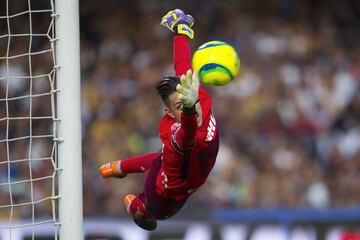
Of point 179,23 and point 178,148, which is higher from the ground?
point 179,23

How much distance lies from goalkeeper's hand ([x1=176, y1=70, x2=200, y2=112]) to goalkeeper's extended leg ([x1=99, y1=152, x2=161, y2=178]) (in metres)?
1.37

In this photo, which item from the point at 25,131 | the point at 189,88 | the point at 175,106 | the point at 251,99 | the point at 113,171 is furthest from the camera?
the point at 251,99

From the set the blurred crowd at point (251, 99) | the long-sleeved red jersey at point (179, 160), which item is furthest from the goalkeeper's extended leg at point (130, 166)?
the blurred crowd at point (251, 99)

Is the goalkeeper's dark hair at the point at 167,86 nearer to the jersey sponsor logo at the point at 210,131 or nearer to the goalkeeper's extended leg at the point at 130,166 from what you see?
the jersey sponsor logo at the point at 210,131

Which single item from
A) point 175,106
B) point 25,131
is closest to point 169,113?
point 175,106

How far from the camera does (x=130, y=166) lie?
6.47 metres

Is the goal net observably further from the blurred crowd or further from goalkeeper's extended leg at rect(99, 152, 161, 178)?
goalkeeper's extended leg at rect(99, 152, 161, 178)

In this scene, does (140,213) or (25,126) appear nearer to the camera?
(140,213)

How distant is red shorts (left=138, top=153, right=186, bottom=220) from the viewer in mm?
6031

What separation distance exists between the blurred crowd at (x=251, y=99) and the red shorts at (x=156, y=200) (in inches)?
164

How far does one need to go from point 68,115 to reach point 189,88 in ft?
2.79

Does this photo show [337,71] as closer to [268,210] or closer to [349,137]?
[349,137]

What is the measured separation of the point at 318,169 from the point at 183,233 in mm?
3115

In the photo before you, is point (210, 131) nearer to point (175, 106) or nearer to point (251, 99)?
point (175, 106)
